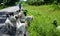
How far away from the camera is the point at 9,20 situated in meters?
5.03

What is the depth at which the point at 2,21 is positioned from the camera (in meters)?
5.81

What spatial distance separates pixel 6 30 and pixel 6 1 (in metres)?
24.2

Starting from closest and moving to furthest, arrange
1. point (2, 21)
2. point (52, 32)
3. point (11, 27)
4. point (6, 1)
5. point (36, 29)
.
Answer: point (11, 27), point (2, 21), point (52, 32), point (36, 29), point (6, 1)

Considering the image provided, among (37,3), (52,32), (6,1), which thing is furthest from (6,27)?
(37,3)

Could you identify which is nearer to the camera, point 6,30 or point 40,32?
point 6,30

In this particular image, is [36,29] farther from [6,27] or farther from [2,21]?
[6,27]

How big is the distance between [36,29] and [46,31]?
59 centimetres

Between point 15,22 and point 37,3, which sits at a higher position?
point 15,22

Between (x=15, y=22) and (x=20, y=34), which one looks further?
(x=20, y=34)

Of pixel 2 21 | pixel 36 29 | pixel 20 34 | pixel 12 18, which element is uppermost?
pixel 12 18

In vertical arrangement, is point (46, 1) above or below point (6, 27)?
below

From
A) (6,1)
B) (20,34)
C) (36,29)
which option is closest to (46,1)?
(6,1)

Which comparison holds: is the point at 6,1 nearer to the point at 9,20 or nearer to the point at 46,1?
the point at 46,1

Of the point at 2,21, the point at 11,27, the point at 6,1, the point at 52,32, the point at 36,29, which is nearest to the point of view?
the point at 11,27
